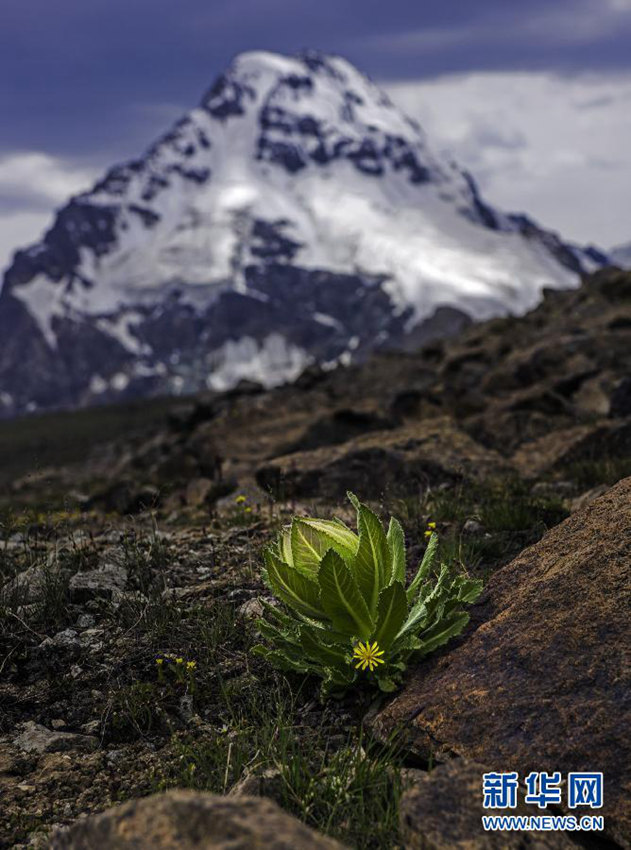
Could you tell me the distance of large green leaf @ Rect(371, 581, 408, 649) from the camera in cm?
416

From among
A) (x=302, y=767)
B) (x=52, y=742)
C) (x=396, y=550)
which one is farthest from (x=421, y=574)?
(x=52, y=742)

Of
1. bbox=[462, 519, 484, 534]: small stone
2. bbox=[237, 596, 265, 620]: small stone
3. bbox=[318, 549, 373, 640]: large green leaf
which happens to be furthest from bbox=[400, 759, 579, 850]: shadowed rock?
bbox=[462, 519, 484, 534]: small stone

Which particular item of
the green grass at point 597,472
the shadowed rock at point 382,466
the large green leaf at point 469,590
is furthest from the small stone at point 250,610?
the green grass at point 597,472

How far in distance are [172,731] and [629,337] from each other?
14.7m

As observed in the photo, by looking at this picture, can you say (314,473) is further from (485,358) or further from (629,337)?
(485,358)

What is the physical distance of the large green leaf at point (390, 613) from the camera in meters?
4.16

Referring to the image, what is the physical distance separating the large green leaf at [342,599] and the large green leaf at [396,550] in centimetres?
36

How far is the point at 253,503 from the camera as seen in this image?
29.0 feet

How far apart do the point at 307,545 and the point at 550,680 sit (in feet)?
5.14

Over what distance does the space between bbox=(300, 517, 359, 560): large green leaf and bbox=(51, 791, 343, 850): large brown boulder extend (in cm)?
193

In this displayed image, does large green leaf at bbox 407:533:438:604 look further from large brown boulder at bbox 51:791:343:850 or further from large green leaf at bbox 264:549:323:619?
large brown boulder at bbox 51:791:343:850

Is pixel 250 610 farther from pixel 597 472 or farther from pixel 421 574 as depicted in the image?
pixel 597 472

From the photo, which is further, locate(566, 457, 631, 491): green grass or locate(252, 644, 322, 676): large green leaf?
locate(566, 457, 631, 491): green grass

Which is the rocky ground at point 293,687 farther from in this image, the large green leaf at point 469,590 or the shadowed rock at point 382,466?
the shadowed rock at point 382,466
